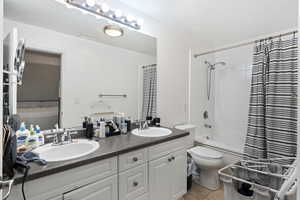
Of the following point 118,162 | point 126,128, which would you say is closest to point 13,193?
point 118,162

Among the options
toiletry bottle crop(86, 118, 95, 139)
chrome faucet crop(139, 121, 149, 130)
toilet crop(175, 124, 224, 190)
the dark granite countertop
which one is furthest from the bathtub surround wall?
toiletry bottle crop(86, 118, 95, 139)

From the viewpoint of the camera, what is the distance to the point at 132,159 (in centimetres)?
129

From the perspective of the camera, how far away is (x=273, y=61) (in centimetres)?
173

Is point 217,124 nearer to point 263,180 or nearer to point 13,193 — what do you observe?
point 263,180

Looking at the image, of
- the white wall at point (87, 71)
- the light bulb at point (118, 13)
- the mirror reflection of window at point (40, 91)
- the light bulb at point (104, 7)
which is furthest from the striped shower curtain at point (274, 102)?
the mirror reflection of window at point (40, 91)

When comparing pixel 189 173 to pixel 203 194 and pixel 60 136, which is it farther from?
pixel 60 136

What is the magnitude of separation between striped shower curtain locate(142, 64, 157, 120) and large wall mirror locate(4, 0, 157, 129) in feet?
0.04

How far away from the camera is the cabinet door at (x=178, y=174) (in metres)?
1.69

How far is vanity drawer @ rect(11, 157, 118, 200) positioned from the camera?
836mm

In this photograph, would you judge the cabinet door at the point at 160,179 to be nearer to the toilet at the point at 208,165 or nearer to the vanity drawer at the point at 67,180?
the vanity drawer at the point at 67,180

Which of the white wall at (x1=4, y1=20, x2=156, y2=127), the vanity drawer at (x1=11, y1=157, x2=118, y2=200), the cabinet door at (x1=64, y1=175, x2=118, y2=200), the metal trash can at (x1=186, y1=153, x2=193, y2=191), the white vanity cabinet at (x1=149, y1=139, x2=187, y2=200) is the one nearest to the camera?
the vanity drawer at (x1=11, y1=157, x2=118, y2=200)

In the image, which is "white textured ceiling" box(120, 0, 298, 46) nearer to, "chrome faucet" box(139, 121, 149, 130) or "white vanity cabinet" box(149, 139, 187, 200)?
"chrome faucet" box(139, 121, 149, 130)

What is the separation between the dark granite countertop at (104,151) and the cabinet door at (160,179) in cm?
22

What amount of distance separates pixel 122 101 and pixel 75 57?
0.70 metres
